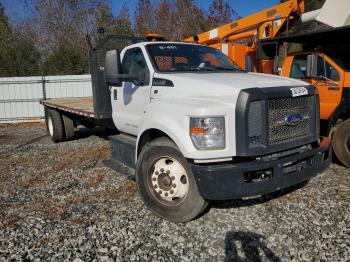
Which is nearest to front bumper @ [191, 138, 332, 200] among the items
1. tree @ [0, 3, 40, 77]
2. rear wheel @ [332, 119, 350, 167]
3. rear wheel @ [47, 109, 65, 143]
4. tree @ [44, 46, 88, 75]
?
rear wheel @ [332, 119, 350, 167]

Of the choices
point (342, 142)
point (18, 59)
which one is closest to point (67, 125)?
point (342, 142)

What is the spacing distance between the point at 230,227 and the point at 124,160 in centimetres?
201

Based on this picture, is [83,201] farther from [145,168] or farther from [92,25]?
[92,25]

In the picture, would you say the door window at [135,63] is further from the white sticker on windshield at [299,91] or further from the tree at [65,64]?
the tree at [65,64]

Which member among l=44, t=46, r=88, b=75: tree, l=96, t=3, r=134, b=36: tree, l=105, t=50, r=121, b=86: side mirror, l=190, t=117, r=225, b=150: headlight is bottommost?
l=190, t=117, r=225, b=150: headlight

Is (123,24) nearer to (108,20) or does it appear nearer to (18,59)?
(108,20)

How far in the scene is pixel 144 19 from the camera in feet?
107

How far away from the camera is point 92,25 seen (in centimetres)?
3005

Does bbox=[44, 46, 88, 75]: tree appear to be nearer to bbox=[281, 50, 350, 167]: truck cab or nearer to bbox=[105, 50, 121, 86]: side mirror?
bbox=[281, 50, 350, 167]: truck cab

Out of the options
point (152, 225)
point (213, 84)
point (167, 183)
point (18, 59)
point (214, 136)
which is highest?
point (18, 59)

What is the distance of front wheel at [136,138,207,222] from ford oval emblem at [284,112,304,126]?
48.6 inches

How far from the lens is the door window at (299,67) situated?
704 centimetres

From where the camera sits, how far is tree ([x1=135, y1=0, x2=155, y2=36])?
31984 millimetres

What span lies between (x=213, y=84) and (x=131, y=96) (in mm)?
1689
